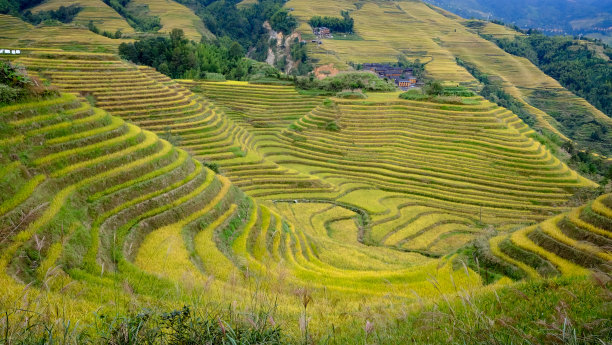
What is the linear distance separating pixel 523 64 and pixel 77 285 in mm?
124980

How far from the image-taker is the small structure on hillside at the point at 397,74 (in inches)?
2970

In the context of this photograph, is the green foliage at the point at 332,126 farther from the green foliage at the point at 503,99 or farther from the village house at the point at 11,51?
the green foliage at the point at 503,99

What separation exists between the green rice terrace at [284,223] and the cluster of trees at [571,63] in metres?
70.4

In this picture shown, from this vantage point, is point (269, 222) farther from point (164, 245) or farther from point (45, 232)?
point (45, 232)

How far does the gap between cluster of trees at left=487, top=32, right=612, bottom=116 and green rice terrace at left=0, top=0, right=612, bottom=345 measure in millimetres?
70366

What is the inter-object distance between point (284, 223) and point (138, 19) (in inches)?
3837

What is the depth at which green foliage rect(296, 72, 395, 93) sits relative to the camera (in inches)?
2106

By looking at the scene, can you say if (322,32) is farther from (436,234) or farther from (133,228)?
(133,228)

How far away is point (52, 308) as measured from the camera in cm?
504

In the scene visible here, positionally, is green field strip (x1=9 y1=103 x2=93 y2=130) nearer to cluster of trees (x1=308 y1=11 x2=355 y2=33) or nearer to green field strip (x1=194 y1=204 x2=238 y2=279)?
green field strip (x1=194 y1=204 x2=238 y2=279)

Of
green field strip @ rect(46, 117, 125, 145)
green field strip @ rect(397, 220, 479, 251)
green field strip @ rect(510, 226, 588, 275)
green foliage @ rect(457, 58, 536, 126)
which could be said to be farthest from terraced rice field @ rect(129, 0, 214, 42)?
green field strip @ rect(510, 226, 588, 275)

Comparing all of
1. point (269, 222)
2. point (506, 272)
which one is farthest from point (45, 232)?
point (506, 272)

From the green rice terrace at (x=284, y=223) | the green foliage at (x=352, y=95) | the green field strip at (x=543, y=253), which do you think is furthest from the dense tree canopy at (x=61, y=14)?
the green field strip at (x=543, y=253)

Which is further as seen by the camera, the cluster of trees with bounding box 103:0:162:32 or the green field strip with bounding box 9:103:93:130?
the cluster of trees with bounding box 103:0:162:32
